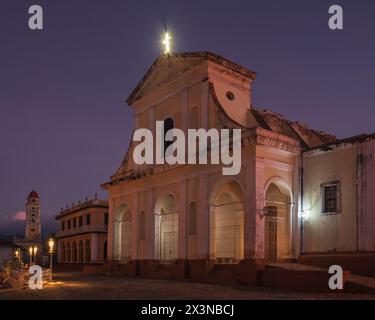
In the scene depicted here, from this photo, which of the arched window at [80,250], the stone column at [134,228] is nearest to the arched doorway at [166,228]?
the stone column at [134,228]

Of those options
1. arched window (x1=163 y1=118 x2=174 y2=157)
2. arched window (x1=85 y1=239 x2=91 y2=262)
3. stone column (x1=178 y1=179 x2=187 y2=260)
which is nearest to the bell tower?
arched window (x1=85 y1=239 x2=91 y2=262)

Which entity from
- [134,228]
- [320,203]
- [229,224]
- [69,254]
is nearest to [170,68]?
[229,224]

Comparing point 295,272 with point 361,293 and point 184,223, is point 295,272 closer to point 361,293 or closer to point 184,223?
point 361,293

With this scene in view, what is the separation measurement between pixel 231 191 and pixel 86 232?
985 inches

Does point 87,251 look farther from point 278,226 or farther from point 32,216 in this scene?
point 278,226

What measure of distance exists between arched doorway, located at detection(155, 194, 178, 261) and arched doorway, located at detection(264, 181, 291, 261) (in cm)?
609

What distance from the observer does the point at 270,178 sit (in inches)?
794

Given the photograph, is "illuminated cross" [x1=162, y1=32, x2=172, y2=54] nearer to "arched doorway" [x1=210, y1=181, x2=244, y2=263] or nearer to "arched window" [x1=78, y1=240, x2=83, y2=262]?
"arched doorway" [x1=210, y1=181, x2=244, y2=263]

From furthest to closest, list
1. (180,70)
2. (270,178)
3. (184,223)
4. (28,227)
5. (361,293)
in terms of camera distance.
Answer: (28,227)
(180,70)
(184,223)
(270,178)
(361,293)
